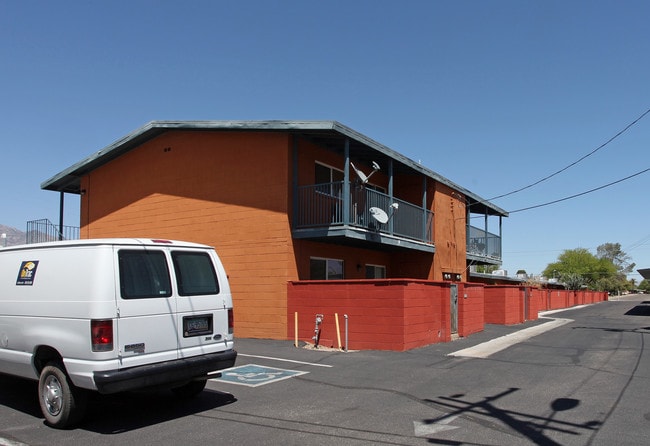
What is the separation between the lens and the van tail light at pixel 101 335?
235 inches

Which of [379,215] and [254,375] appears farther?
[379,215]

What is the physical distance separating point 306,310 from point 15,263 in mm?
7665

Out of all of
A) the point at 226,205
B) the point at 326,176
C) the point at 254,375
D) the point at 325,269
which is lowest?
the point at 254,375

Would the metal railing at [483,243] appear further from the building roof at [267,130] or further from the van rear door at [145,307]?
the van rear door at [145,307]

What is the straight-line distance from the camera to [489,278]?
32312 mm

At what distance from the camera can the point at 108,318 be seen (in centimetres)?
605

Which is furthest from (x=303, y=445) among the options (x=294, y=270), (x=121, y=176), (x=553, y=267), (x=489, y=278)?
(x=553, y=267)

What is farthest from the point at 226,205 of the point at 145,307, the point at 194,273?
the point at 145,307

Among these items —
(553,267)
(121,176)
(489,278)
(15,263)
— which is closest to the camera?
(15,263)

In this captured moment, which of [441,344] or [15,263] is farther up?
[15,263]

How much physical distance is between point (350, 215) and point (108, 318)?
401 inches

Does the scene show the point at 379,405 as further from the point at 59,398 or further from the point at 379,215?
the point at 379,215

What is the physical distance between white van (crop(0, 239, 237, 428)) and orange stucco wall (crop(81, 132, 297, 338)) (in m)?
7.21

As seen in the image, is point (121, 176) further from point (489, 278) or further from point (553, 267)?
point (553, 267)
